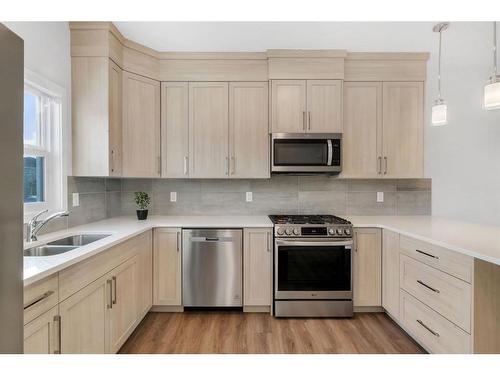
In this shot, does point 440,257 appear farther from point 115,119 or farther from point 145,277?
point 115,119

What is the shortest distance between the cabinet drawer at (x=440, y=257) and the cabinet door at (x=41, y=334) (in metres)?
2.16

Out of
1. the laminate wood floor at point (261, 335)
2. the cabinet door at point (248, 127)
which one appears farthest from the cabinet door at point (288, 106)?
the laminate wood floor at point (261, 335)

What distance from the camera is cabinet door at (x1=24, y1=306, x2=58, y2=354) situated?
1123 mm

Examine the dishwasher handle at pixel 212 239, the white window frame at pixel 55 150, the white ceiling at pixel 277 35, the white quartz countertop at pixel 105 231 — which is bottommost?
the dishwasher handle at pixel 212 239

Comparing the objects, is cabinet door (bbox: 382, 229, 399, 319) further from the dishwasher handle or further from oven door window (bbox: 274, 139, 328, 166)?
the dishwasher handle

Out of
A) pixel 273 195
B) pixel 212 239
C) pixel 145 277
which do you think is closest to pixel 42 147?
pixel 145 277

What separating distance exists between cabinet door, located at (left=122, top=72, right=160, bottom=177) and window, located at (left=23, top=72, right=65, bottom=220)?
533 millimetres

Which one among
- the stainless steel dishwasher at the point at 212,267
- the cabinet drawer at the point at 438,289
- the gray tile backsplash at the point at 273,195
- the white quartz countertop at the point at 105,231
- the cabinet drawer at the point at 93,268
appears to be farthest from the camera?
the gray tile backsplash at the point at 273,195

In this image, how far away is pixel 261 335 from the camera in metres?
2.26

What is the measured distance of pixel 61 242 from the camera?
2031 millimetres

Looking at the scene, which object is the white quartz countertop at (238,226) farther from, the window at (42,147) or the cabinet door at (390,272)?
the window at (42,147)

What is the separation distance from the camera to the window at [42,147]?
6.63 feet

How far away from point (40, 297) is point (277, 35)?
8.26ft

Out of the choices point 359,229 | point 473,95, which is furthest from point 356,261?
point 473,95
